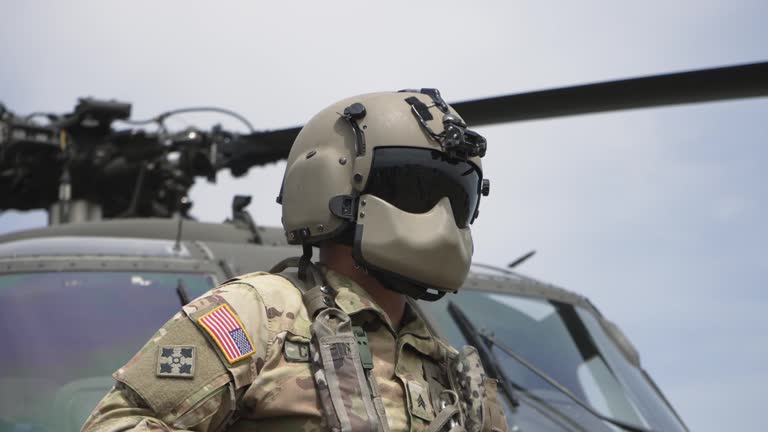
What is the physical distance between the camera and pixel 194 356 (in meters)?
2.08

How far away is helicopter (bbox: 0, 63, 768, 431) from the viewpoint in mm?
3455

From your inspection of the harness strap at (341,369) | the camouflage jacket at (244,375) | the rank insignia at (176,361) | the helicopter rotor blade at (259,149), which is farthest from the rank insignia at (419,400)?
the helicopter rotor blade at (259,149)

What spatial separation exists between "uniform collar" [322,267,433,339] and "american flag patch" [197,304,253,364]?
301 mm

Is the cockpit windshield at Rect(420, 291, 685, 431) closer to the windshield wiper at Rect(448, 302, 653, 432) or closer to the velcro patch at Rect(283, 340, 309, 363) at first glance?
the windshield wiper at Rect(448, 302, 653, 432)

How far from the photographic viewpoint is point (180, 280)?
3945 mm

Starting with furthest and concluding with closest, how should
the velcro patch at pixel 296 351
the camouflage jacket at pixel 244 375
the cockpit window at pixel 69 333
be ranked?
the cockpit window at pixel 69 333 < the velcro patch at pixel 296 351 < the camouflage jacket at pixel 244 375

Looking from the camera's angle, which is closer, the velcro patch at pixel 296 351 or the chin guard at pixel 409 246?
the velcro patch at pixel 296 351

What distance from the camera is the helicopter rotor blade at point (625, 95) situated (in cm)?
340

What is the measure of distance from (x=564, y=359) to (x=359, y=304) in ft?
8.14

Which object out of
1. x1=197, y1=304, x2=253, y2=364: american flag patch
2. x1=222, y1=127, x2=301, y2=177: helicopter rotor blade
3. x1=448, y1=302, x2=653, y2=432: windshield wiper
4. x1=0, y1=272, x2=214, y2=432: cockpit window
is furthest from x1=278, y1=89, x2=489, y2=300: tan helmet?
x1=222, y1=127, x2=301, y2=177: helicopter rotor blade

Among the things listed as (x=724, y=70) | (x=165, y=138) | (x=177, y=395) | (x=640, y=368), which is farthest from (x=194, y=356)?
(x=165, y=138)

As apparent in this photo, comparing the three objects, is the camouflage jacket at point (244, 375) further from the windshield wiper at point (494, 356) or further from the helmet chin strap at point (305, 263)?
the windshield wiper at point (494, 356)

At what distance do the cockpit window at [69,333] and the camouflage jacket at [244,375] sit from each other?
4.24 ft

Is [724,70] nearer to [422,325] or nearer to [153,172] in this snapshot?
[422,325]
